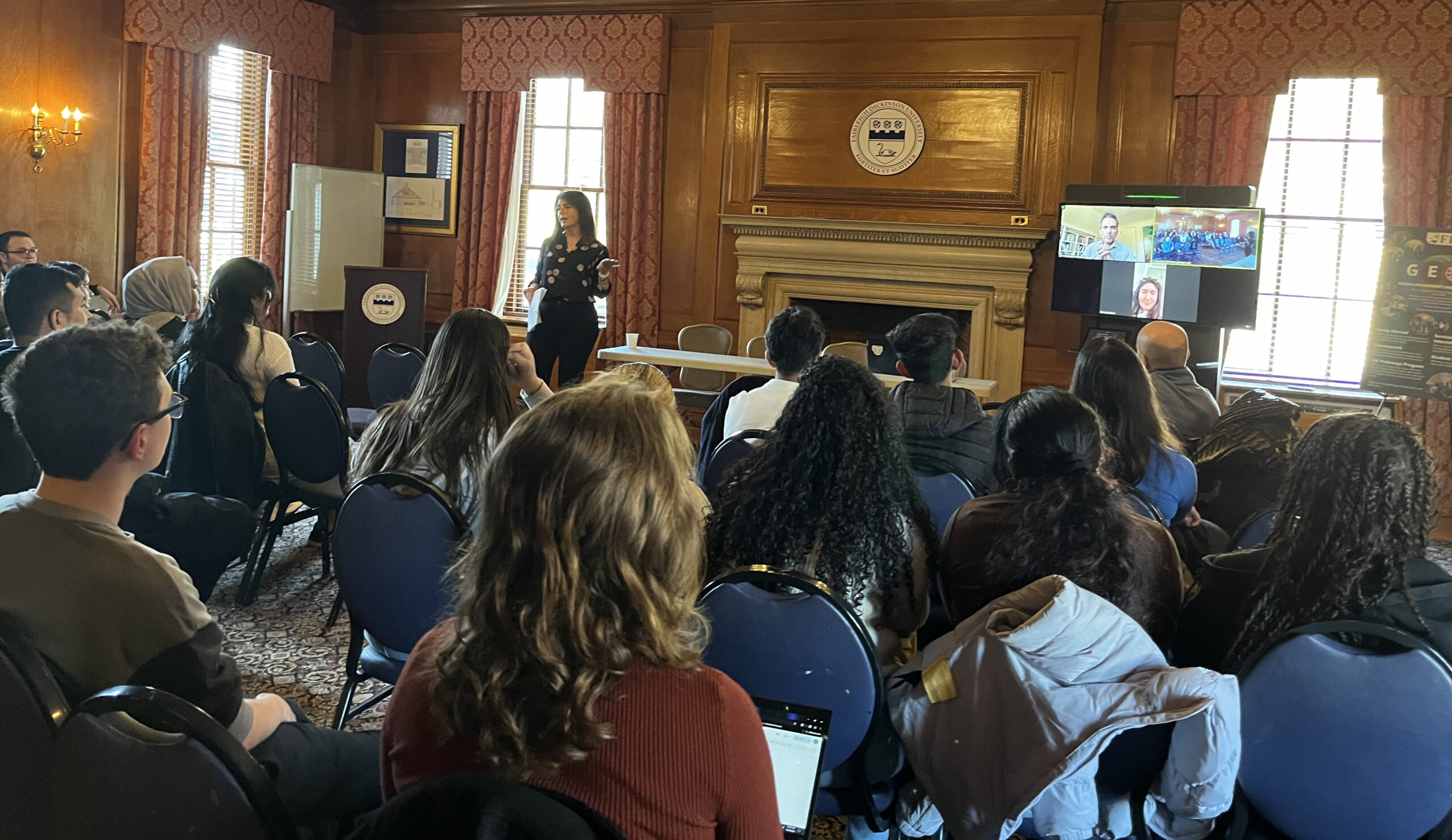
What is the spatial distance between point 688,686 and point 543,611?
158 millimetres

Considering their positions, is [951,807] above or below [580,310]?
below

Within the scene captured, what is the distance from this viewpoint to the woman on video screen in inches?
251

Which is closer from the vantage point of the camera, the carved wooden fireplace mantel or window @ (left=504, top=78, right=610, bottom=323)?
the carved wooden fireplace mantel

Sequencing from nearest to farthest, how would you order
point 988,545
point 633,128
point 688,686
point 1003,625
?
1. point 688,686
2. point 1003,625
3. point 988,545
4. point 633,128

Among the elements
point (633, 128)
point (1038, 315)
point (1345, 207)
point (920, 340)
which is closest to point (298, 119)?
point (633, 128)

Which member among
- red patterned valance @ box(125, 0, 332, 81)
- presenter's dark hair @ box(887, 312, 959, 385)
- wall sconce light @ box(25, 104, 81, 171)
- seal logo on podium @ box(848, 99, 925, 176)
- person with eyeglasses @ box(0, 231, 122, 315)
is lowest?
presenter's dark hair @ box(887, 312, 959, 385)

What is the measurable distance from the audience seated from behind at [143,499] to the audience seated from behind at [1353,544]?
2555 mm

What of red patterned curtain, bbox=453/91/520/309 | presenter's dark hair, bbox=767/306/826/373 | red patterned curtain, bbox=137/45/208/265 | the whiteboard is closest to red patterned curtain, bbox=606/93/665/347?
Result: red patterned curtain, bbox=453/91/520/309

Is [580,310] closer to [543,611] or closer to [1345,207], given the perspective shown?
[1345,207]

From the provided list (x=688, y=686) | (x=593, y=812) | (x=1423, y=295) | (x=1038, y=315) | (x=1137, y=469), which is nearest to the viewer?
(x=593, y=812)

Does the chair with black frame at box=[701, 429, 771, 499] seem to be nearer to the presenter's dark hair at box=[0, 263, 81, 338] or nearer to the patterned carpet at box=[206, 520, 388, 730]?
the patterned carpet at box=[206, 520, 388, 730]

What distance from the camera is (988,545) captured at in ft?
7.11

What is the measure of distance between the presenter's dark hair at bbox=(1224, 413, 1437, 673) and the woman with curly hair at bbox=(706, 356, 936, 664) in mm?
626

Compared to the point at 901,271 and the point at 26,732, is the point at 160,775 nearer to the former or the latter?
the point at 26,732
